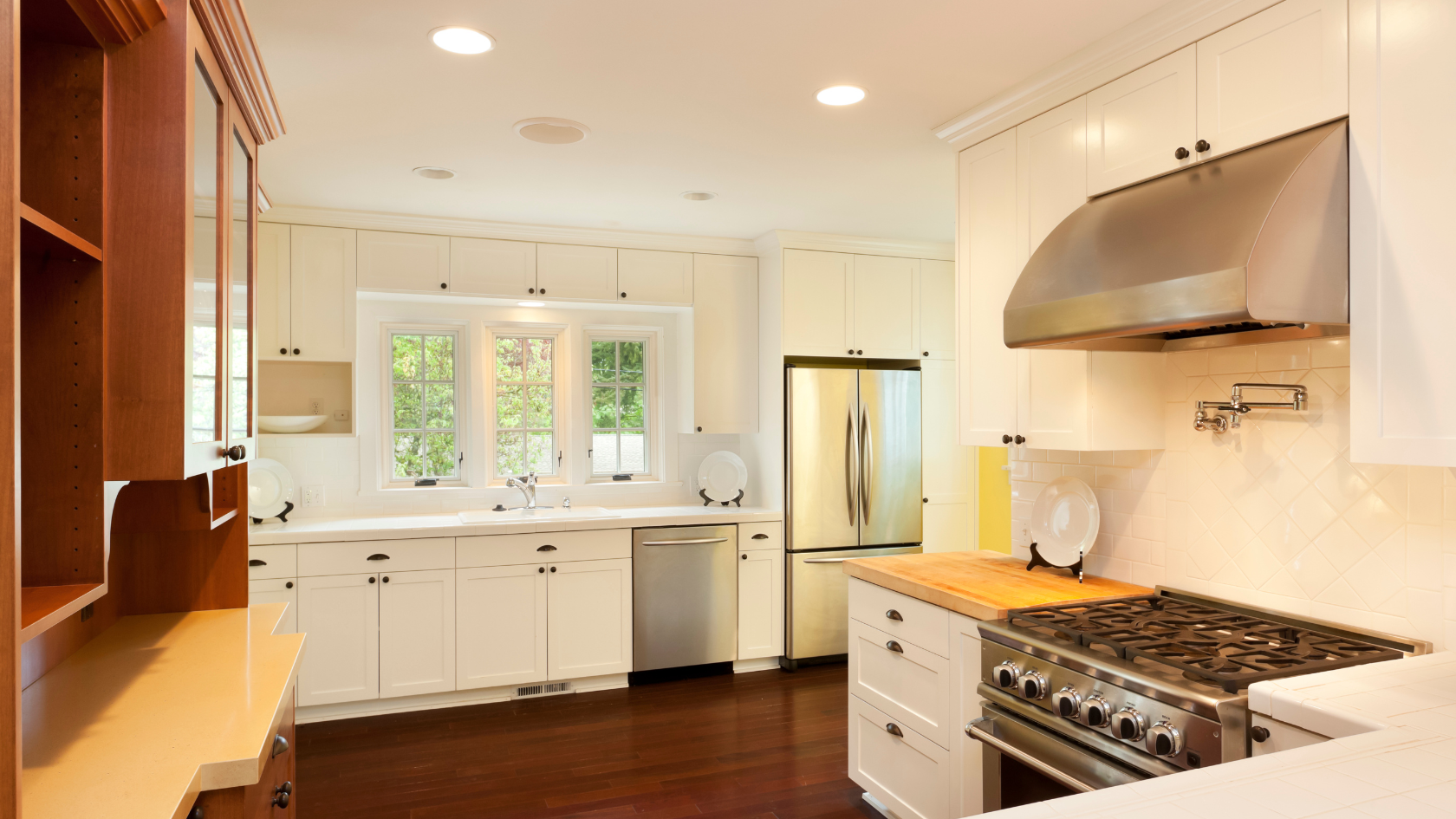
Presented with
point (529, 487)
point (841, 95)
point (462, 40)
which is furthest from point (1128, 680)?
point (529, 487)

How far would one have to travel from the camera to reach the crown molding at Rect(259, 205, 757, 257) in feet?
13.6

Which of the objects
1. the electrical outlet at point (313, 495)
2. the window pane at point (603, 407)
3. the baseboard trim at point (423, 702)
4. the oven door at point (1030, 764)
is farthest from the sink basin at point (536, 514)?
the oven door at point (1030, 764)

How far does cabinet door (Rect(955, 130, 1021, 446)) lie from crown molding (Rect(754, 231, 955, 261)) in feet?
5.58

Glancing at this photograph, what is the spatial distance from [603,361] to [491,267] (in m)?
0.92

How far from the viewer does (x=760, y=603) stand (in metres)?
4.70

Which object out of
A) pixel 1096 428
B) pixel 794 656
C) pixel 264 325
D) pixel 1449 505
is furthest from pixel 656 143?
pixel 794 656

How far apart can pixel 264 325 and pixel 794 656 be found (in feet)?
10.5

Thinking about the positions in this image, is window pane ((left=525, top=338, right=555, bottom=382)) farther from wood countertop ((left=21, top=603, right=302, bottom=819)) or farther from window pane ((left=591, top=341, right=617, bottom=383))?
wood countertop ((left=21, top=603, right=302, bottom=819))

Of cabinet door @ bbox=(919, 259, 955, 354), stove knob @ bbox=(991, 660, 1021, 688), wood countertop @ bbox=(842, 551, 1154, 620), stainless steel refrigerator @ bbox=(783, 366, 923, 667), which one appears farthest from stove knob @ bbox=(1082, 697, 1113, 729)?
cabinet door @ bbox=(919, 259, 955, 354)

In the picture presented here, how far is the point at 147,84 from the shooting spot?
142cm

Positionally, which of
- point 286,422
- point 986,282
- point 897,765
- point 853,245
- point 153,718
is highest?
point 853,245

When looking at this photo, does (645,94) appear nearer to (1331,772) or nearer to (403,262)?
(403,262)

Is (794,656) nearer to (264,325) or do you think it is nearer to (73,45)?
(264,325)

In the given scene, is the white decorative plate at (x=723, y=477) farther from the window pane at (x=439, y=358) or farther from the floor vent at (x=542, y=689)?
the window pane at (x=439, y=358)
